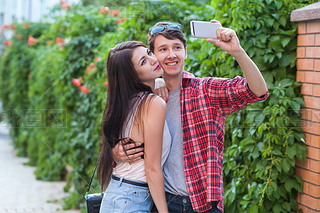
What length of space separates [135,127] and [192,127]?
29cm

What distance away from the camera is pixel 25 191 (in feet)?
21.2

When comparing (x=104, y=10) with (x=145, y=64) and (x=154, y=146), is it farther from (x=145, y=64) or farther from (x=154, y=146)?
(x=154, y=146)

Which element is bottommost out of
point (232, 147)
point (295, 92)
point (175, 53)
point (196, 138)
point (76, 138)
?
point (76, 138)

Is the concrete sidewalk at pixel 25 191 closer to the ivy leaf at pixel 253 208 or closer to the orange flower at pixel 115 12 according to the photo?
the orange flower at pixel 115 12

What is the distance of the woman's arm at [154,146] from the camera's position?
1.90m

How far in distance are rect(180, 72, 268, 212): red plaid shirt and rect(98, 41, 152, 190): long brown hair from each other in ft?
0.82

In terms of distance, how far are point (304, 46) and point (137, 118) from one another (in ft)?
4.54

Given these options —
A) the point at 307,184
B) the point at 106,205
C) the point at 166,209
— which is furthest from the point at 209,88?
the point at 307,184

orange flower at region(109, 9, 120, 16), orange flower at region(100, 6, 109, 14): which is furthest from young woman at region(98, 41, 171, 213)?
orange flower at region(100, 6, 109, 14)

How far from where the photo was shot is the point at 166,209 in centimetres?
194

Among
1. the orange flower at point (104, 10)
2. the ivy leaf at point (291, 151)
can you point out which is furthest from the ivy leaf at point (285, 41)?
the orange flower at point (104, 10)

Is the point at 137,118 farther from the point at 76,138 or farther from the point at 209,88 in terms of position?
the point at 76,138

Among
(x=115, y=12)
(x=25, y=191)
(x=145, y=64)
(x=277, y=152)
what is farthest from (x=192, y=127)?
(x=25, y=191)

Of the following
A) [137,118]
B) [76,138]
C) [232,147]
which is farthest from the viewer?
[76,138]
